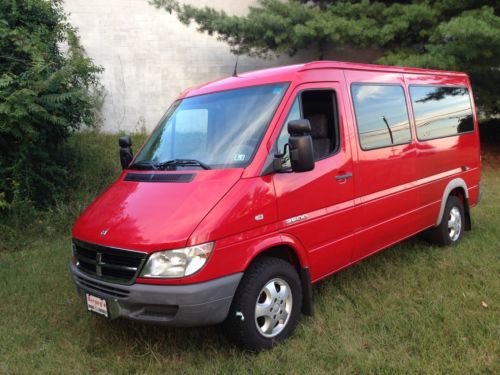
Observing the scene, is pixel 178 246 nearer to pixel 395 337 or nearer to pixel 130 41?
pixel 395 337

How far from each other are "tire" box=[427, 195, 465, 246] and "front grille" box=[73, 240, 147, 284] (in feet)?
13.5

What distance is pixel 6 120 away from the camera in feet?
20.9

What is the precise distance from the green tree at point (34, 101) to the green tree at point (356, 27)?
12.6 feet

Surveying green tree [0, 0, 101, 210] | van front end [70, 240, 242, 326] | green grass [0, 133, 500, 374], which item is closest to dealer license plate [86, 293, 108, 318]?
van front end [70, 240, 242, 326]

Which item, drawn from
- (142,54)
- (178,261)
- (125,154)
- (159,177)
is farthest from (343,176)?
(142,54)

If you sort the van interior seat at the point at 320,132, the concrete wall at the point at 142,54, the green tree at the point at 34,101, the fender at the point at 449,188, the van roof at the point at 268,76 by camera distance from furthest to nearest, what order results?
1. the concrete wall at the point at 142,54
2. the green tree at the point at 34,101
3. the fender at the point at 449,188
4. the van interior seat at the point at 320,132
5. the van roof at the point at 268,76

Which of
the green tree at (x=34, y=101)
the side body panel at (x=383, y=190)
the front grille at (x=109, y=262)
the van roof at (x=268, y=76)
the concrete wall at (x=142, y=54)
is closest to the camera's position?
the front grille at (x=109, y=262)

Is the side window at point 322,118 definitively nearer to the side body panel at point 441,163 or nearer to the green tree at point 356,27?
the side body panel at point 441,163

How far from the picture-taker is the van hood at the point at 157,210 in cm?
311

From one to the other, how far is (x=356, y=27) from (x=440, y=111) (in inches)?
219

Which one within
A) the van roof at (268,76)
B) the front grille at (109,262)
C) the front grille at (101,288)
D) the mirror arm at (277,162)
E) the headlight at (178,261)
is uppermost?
the van roof at (268,76)

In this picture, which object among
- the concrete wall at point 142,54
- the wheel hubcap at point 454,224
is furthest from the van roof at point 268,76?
the concrete wall at point 142,54

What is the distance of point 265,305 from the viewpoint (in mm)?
3451

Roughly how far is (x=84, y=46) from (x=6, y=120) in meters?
5.84
